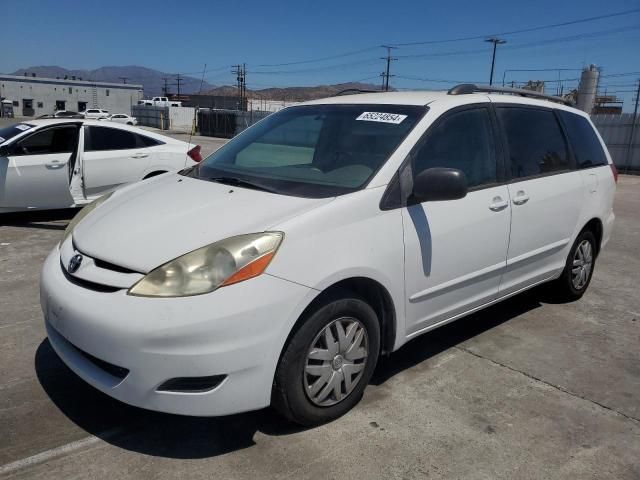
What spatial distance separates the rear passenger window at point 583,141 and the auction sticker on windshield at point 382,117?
197 centimetres

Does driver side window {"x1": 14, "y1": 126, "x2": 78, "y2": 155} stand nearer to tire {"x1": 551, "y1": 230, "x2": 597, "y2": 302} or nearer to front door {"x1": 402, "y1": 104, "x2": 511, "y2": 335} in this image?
front door {"x1": 402, "y1": 104, "x2": 511, "y2": 335}

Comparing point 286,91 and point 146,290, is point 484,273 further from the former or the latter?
point 286,91

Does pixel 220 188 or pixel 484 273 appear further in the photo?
pixel 484 273

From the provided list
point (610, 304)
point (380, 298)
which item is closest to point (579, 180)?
point (610, 304)

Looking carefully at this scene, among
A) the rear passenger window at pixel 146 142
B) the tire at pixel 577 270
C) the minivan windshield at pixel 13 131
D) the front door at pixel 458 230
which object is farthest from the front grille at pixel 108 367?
the rear passenger window at pixel 146 142

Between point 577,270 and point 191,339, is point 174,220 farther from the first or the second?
point 577,270

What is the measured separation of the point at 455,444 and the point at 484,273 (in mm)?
1226

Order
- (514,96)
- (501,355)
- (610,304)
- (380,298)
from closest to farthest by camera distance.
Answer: (380,298) < (501,355) < (514,96) < (610,304)

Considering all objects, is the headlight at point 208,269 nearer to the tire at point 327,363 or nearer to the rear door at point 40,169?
the tire at point 327,363

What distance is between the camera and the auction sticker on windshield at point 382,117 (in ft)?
11.0

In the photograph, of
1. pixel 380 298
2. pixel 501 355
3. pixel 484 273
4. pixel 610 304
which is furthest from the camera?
pixel 610 304

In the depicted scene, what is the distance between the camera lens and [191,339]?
230 cm

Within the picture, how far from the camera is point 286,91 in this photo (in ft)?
581

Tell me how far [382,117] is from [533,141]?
140 cm
